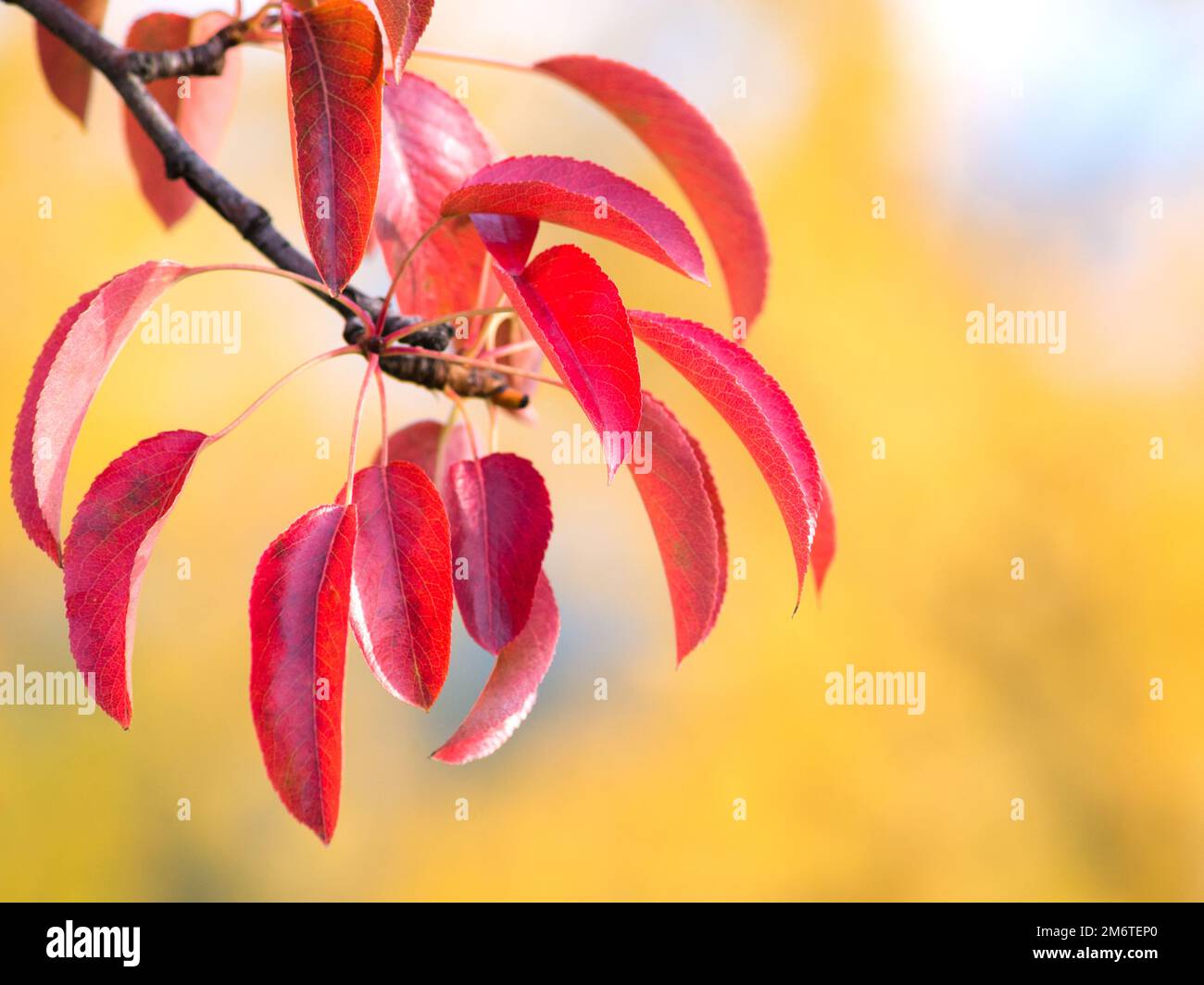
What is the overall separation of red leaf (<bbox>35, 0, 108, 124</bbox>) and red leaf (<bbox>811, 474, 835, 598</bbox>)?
0.64 m

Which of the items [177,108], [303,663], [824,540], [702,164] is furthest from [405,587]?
[177,108]

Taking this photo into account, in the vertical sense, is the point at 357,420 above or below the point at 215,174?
below

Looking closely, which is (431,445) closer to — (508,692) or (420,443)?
(420,443)

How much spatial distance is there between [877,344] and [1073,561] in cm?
105

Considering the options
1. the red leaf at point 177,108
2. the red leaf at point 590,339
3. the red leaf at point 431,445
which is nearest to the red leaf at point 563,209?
the red leaf at point 590,339

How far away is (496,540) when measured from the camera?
59 centimetres

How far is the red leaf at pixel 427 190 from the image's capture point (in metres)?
0.67

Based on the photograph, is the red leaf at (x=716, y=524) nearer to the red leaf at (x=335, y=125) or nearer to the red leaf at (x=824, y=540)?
the red leaf at (x=824, y=540)

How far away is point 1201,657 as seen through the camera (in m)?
3.74

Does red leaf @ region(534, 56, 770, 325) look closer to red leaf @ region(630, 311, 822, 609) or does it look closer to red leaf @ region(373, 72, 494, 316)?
red leaf @ region(373, 72, 494, 316)

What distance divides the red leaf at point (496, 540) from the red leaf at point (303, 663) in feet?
0.32

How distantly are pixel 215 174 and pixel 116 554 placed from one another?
0.26 m

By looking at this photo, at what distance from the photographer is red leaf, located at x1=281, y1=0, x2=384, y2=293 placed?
1.60ft

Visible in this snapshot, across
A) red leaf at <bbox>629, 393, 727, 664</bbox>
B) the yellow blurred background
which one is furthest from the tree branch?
the yellow blurred background
